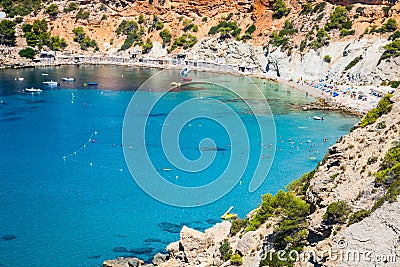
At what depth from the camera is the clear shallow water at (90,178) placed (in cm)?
3191

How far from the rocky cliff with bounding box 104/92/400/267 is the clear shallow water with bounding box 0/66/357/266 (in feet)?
30.9

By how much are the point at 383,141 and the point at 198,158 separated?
29.9 metres

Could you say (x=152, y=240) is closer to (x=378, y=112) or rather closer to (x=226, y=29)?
(x=378, y=112)

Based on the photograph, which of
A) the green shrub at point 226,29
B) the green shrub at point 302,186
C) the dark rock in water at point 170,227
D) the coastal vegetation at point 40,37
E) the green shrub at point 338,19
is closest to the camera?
the green shrub at point 302,186

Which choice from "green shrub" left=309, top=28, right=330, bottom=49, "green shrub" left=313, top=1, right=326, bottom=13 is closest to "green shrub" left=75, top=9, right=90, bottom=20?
"green shrub" left=313, top=1, right=326, bottom=13

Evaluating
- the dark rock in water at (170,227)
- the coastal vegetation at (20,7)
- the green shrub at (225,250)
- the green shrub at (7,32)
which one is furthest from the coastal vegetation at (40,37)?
the green shrub at (225,250)

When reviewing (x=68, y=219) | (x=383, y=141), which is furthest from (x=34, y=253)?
(x=383, y=141)

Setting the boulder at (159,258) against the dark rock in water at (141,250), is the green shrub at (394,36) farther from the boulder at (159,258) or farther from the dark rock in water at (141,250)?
the boulder at (159,258)

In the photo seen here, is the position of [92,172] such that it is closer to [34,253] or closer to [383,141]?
[34,253]

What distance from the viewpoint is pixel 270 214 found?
23141 millimetres

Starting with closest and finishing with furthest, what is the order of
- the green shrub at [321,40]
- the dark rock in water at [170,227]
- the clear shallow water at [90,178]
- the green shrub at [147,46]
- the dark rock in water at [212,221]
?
the clear shallow water at [90,178]
the dark rock in water at [170,227]
the dark rock in water at [212,221]
the green shrub at [321,40]
the green shrub at [147,46]

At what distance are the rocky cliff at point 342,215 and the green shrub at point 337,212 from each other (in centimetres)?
3

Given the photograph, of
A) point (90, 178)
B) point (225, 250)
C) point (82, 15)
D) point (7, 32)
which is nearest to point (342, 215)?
point (225, 250)

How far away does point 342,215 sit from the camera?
677 inches
